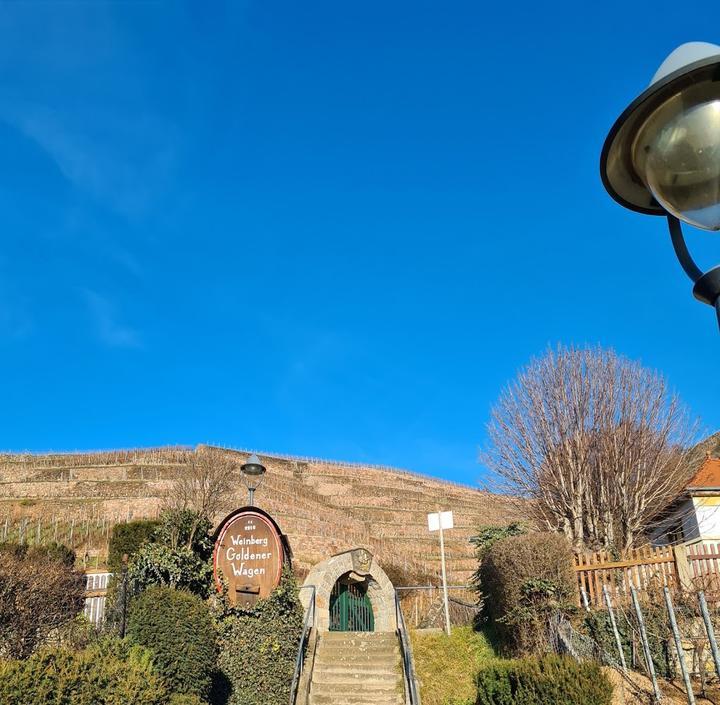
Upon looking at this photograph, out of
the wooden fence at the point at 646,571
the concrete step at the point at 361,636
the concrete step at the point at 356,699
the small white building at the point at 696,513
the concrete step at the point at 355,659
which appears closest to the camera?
the concrete step at the point at 356,699

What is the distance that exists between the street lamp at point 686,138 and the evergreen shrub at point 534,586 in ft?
38.2

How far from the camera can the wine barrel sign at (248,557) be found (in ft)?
45.3

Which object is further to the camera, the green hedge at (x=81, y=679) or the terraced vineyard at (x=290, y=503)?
the terraced vineyard at (x=290, y=503)

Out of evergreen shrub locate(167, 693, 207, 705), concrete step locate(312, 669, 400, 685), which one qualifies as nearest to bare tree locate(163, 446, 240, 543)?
concrete step locate(312, 669, 400, 685)

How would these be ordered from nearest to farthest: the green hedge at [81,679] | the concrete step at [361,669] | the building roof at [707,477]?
the green hedge at [81,679] < the concrete step at [361,669] < the building roof at [707,477]

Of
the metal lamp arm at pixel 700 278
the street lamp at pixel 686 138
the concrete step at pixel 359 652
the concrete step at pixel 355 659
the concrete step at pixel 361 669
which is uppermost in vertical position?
the street lamp at pixel 686 138

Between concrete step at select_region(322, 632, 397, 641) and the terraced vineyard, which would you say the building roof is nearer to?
the terraced vineyard

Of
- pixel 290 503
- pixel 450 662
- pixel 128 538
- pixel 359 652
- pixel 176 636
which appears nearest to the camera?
pixel 176 636

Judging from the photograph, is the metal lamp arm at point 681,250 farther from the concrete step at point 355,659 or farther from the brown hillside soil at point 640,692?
the concrete step at point 355,659

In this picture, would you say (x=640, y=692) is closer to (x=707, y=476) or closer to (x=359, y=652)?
(x=359, y=652)

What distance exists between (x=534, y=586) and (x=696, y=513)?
30.8 feet

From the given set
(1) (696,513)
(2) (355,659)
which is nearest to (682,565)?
(2) (355,659)

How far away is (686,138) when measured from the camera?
2.89m

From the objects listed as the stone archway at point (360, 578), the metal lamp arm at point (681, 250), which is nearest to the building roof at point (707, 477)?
the stone archway at point (360, 578)
